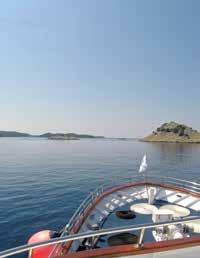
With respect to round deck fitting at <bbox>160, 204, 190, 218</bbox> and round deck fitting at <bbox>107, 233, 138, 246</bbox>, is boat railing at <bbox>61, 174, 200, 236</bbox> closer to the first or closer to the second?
round deck fitting at <bbox>107, 233, 138, 246</bbox>

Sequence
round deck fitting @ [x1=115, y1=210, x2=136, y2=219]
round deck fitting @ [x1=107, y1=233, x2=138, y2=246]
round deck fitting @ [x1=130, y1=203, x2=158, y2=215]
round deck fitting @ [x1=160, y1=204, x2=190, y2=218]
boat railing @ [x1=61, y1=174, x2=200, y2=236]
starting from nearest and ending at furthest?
boat railing @ [x1=61, y1=174, x2=200, y2=236] → round deck fitting @ [x1=107, y1=233, x2=138, y2=246] → round deck fitting @ [x1=160, y1=204, x2=190, y2=218] → round deck fitting @ [x1=130, y1=203, x2=158, y2=215] → round deck fitting @ [x1=115, y1=210, x2=136, y2=219]

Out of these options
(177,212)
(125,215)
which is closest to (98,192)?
(125,215)

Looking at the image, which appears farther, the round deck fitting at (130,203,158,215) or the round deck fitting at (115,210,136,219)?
the round deck fitting at (115,210,136,219)

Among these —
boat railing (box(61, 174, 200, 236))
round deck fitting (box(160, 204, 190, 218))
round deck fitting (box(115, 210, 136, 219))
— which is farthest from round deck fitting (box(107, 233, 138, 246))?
round deck fitting (box(115, 210, 136, 219))

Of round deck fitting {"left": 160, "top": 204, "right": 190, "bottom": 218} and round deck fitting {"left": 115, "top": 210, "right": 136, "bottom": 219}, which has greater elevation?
round deck fitting {"left": 160, "top": 204, "right": 190, "bottom": 218}

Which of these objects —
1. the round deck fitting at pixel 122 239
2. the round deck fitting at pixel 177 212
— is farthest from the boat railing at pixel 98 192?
the round deck fitting at pixel 177 212

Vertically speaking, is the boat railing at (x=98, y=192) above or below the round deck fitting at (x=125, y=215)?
above

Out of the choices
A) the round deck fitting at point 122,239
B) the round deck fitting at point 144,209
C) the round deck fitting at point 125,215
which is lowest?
the round deck fitting at point 125,215

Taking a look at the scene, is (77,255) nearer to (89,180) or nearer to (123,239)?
(123,239)

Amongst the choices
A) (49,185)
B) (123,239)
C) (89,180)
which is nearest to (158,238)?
(123,239)

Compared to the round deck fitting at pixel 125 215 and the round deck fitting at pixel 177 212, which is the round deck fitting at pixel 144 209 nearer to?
the round deck fitting at pixel 177 212

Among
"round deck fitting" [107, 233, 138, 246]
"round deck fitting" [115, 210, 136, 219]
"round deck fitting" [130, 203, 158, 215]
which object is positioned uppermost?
"round deck fitting" [130, 203, 158, 215]

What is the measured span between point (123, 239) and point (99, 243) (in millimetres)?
1073

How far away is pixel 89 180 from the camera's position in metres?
32.8
